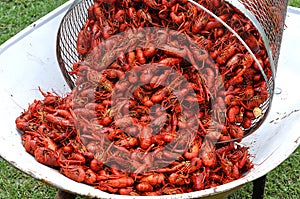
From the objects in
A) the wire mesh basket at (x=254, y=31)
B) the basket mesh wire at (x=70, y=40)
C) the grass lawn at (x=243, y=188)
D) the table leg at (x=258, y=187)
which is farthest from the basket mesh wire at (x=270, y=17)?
the grass lawn at (x=243, y=188)

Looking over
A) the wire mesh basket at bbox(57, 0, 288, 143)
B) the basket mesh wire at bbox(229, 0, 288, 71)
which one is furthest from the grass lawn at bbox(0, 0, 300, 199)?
the basket mesh wire at bbox(229, 0, 288, 71)

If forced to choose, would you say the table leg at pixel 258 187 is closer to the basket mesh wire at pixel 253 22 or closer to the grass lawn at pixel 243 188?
the grass lawn at pixel 243 188

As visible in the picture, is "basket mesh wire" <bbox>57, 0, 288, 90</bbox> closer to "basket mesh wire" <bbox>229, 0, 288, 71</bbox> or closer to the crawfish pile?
"basket mesh wire" <bbox>229, 0, 288, 71</bbox>

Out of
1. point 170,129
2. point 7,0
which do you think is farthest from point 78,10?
point 7,0

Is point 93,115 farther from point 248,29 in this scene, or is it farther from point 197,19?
point 248,29

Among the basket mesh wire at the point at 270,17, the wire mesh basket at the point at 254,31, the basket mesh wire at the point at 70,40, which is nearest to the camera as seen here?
the wire mesh basket at the point at 254,31
